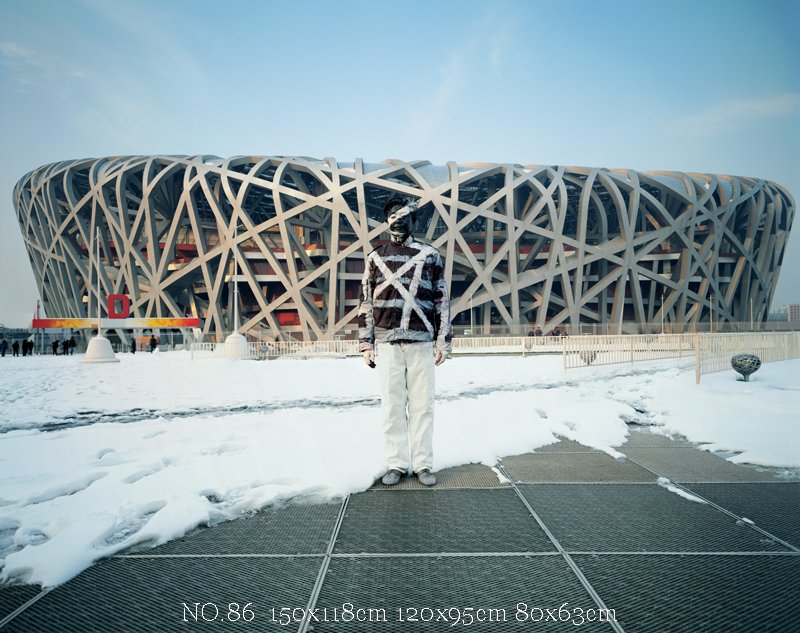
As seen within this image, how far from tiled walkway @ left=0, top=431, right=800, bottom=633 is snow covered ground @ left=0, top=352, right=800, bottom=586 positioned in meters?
0.34

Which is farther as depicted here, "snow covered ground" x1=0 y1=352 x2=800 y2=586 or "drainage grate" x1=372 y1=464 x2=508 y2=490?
"drainage grate" x1=372 y1=464 x2=508 y2=490

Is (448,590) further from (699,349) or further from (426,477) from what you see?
(699,349)

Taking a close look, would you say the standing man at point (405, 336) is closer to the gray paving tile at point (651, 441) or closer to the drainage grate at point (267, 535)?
the drainage grate at point (267, 535)

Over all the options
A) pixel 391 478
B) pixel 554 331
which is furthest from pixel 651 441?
pixel 554 331

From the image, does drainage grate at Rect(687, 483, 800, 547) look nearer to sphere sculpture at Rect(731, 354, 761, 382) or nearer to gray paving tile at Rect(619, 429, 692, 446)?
gray paving tile at Rect(619, 429, 692, 446)

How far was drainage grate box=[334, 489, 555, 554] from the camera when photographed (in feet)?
8.45

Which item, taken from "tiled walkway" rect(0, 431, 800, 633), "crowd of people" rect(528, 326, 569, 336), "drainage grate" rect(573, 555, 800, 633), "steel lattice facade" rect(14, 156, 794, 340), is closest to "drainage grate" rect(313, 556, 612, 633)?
"tiled walkway" rect(0, 431, 800, 633)

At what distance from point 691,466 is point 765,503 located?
3.44ft

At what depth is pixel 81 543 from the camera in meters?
2.55

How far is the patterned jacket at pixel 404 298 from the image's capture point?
12.9 ft

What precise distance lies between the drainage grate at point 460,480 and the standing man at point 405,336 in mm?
79

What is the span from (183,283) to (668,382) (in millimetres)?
41173

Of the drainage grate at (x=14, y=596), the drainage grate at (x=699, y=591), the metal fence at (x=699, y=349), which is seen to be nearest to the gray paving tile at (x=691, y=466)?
the drainage grate at (x=699, y=591)

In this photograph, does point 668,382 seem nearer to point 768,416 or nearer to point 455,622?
point 768,416
